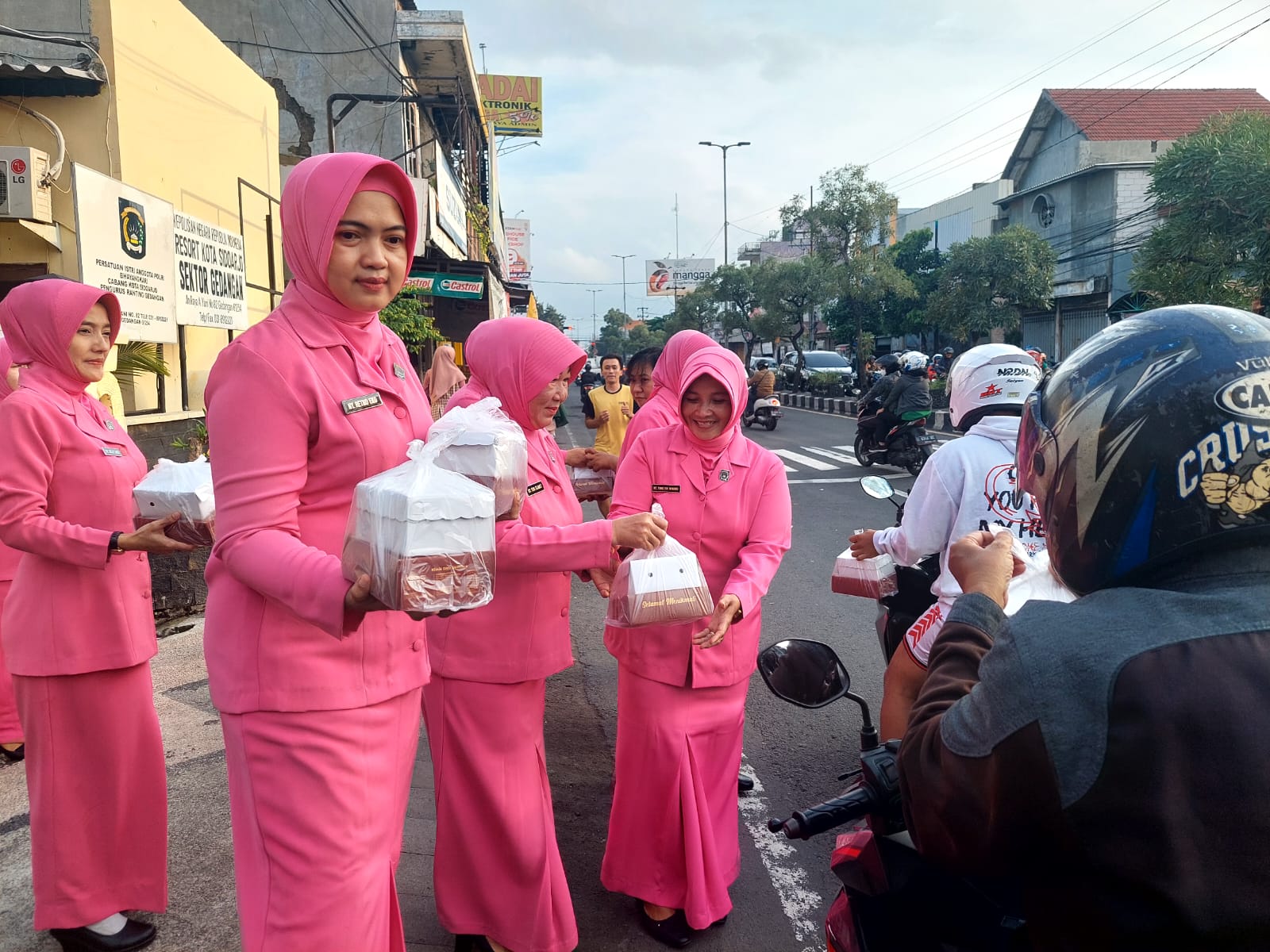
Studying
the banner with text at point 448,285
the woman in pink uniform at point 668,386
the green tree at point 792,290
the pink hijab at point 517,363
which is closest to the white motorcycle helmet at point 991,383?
the pink hijab at point 517,363

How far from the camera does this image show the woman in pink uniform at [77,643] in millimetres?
2553

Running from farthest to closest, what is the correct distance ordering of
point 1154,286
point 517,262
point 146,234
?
1. point 517,262
2. point 1154,286
3. point 146,234

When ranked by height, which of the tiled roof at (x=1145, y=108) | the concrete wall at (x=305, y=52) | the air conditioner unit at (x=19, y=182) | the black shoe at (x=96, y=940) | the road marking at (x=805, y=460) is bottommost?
the black shoe at (x=96, y=940)

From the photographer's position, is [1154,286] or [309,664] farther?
[1154,286]

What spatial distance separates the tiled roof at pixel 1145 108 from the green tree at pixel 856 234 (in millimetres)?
7767

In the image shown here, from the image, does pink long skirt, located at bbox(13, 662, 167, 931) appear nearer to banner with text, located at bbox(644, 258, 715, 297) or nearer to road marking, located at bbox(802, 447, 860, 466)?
road marking, located at bbox(802, 447, 860, 466)

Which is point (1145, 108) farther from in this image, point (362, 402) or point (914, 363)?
point (362, 402)

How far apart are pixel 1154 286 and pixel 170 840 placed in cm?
1497

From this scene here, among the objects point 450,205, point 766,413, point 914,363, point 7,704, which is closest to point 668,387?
point 7,704

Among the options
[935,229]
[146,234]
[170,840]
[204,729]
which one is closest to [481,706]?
[170,840]

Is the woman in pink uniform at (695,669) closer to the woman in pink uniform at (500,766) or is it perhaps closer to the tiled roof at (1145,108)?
the woman in pink uniform at (500,766)

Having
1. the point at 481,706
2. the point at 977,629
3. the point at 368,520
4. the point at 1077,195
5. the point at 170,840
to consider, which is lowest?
the point at 170,840

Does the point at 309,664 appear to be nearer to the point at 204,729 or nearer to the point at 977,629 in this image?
the point at 977,629

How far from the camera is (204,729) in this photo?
432 centimetres
